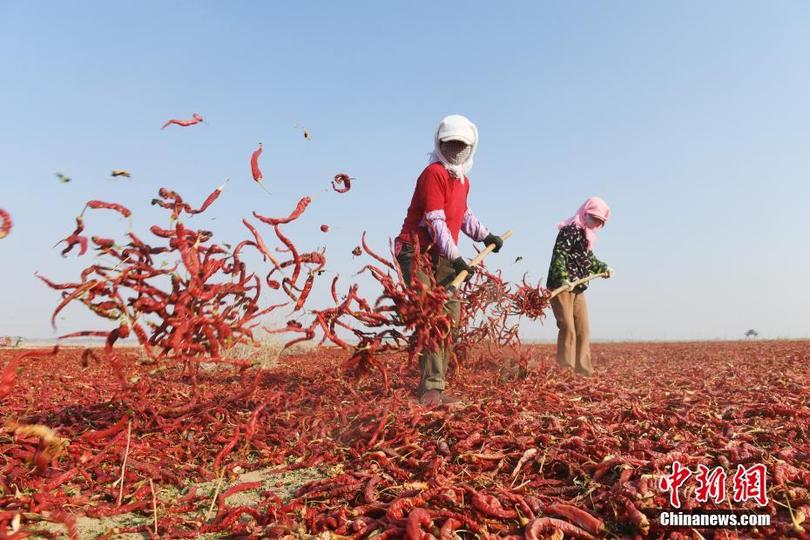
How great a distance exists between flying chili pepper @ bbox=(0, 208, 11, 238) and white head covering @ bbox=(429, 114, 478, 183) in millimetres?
3952

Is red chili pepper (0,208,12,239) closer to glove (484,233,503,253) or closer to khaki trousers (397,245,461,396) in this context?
khaki trousers (397,245,461,396)

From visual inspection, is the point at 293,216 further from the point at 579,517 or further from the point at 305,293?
the point at 579,517

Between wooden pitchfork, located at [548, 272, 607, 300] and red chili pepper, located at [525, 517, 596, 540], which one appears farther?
wooden pitchfork, located at [548, 272, 607, 300]

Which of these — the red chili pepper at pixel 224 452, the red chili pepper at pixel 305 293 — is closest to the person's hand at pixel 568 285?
the red chili pepper at pixel 305 293

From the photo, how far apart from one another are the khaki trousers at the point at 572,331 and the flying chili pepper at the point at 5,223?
676 centimetres

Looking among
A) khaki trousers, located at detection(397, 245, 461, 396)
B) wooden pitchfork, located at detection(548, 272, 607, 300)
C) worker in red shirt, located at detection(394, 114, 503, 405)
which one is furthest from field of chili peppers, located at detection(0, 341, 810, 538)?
wooden pitchfork, located at detection(548, 272, 607, 300)

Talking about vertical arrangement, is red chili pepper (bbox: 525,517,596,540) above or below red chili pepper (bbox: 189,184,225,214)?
below

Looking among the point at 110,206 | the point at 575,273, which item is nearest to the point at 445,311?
the point at 110,206

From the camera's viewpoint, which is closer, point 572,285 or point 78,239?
point 78,239

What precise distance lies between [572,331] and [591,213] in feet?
6.11

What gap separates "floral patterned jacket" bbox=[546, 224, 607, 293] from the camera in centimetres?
828

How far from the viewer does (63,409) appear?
5.05 meters

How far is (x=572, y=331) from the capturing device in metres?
8.21

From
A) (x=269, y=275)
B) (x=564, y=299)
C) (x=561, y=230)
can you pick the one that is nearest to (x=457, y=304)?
(x=269, y=275)
